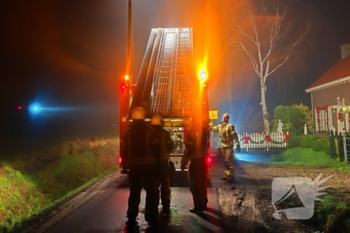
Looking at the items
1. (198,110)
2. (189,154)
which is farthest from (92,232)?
(198,110)

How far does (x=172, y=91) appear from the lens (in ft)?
32.3

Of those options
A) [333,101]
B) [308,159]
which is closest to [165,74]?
[308,159]

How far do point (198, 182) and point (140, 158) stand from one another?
145 cm

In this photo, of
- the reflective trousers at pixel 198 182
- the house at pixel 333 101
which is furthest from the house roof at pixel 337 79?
the reflective trousers at pixel 198 182

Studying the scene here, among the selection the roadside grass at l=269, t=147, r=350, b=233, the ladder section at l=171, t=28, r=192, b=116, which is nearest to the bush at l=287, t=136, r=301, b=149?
the roadside grass at l=269, t=147, r=350, b=233

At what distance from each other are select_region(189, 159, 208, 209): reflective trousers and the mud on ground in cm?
47

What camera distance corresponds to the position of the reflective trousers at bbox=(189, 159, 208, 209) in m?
6.43

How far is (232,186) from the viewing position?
28.9 feet

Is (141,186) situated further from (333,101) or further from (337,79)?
(333,101)

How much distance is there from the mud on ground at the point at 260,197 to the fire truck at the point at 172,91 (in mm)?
1275

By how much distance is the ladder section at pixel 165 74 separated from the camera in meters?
9.42

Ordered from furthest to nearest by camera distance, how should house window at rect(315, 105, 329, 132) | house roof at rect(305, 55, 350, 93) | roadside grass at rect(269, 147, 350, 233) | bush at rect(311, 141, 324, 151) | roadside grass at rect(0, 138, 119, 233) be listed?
1. house window at rect(315, 105, 329, 132)
2. house roof at rect(305, 55, 350, 93)
3. bush at rect(311, 141, 324, 151)
4. roadside grass at rect(0, 138, 119, 233)
5. roadside grass at rect(269, 147, 350, 233)

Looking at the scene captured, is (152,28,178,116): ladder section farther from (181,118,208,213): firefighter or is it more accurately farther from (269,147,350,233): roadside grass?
(269,147,350,233): roadside grass
